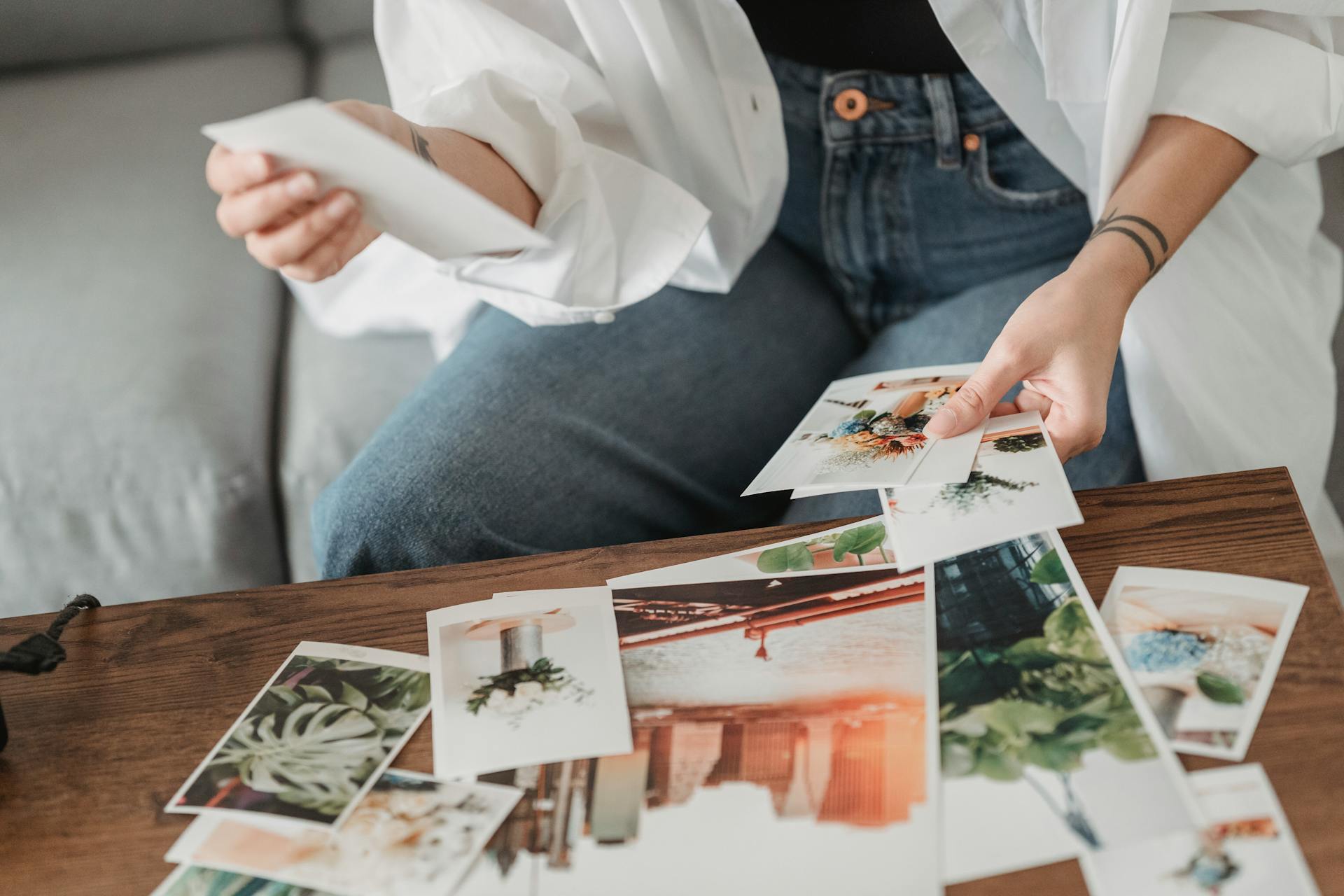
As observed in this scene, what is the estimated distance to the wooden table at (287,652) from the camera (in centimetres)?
43

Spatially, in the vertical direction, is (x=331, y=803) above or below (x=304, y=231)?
below

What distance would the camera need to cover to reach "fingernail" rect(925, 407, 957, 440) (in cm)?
59

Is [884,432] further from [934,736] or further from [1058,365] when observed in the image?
[934,736]

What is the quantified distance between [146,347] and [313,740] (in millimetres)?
714

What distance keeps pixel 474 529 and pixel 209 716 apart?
25 centimetres

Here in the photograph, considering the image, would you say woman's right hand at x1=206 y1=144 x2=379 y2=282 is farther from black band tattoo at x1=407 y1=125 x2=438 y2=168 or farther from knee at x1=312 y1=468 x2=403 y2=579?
knee at x1=312 y1=468 x2=403 y2=579

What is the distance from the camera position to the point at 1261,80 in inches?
27.5


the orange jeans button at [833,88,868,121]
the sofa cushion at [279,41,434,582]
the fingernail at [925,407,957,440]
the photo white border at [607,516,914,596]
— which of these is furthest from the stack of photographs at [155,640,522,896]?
the orange jeans button at [833,88,868,121]

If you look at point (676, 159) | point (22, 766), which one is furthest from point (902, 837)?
point (676, 159)

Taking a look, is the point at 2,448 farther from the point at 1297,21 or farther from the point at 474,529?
the point at 1297,21

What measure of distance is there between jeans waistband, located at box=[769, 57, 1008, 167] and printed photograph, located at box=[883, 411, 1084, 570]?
365mm

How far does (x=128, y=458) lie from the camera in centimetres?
97

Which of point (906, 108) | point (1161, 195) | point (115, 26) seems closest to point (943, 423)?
point (1161, 195)

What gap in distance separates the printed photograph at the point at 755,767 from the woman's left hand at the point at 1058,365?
0.13 metres
